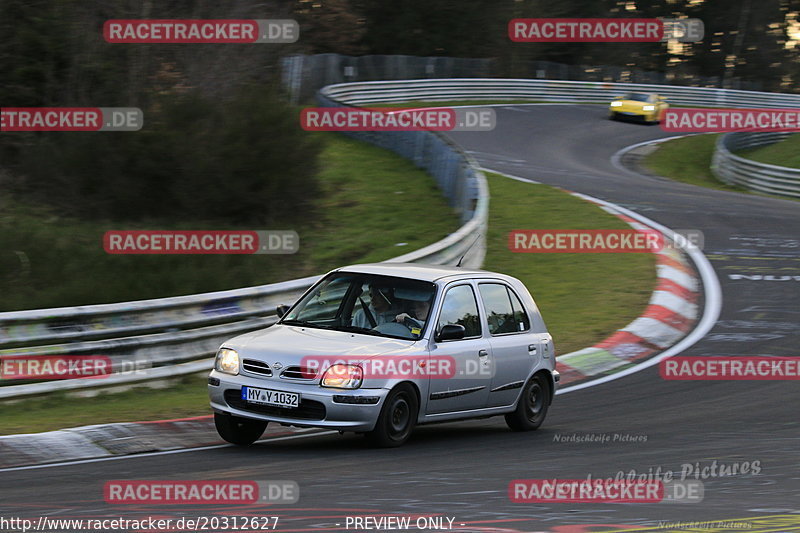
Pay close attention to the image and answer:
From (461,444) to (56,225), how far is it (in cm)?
977

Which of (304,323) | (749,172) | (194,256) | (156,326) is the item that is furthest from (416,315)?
(749,172)

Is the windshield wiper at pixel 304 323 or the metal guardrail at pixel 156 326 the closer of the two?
the windshield wiper at pixel 304 323

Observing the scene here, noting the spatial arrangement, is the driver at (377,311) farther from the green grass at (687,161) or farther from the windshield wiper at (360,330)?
the green grass at (687,161)

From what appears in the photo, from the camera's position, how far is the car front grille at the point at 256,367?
8.48 meters

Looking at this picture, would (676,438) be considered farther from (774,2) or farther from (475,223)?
(774,2)

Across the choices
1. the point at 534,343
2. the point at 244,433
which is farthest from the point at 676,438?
the point at 244,433

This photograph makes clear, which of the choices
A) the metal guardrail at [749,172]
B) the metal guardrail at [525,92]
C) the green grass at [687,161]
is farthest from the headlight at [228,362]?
→ the metal guardrail at [525,92]

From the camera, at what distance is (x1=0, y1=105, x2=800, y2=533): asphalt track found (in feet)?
20.4

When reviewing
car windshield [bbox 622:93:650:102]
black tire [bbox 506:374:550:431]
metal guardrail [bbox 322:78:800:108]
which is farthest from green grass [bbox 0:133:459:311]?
car windshield [bbox 622:93:650:102]

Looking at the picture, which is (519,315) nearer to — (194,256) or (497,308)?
(497,308)

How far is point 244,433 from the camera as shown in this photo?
Answer: 8.81 meters

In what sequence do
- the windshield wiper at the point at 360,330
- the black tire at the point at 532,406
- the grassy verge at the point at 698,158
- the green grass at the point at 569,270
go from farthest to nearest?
the grassy verge at the point at 698,158 < the green grass at the point at 569,270 < the black tire at the point at 532,406 < the windshield wiper at the point at 360,330

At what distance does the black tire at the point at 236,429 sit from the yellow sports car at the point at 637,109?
38537 millimetres

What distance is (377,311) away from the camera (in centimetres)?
930
